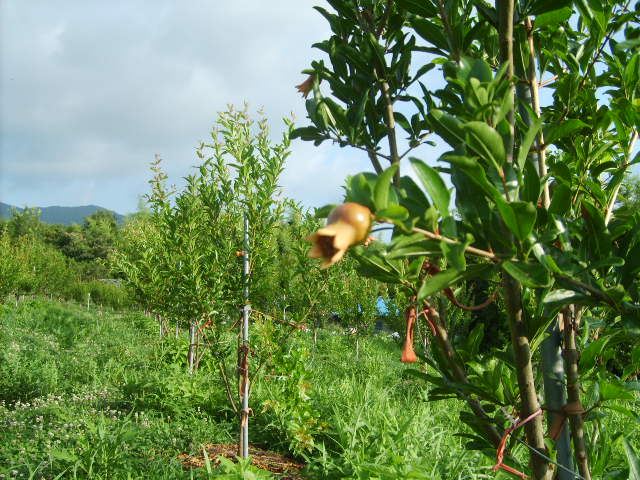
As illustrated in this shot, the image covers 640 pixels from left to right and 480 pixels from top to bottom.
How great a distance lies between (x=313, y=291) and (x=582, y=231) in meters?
3.54

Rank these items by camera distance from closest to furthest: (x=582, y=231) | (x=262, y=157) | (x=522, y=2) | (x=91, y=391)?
(x=582, y=231), (x=522, y=2), (x=262, y=157), (x=91, y=391)

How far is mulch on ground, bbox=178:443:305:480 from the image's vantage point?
3.61 metres

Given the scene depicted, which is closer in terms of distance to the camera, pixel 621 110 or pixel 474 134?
pixel 474 134

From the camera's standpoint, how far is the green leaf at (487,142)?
2.15 ft

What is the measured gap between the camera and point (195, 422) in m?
4.20

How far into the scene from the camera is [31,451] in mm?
3375

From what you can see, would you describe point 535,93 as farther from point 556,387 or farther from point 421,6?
point 556,387

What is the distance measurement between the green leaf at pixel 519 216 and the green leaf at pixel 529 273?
4cm

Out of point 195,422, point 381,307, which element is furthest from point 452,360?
point 381,307

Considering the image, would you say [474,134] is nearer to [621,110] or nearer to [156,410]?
[621,110]

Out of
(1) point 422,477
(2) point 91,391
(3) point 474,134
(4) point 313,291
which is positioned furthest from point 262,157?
(2) point 91,391

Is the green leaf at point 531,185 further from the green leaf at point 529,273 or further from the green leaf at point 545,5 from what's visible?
the green leaf at point 545,5

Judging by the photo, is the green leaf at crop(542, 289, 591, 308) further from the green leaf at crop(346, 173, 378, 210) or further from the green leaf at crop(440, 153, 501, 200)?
the green leaf at crop(346, 173, 378, 210)

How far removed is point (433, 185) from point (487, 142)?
0.35 feet
